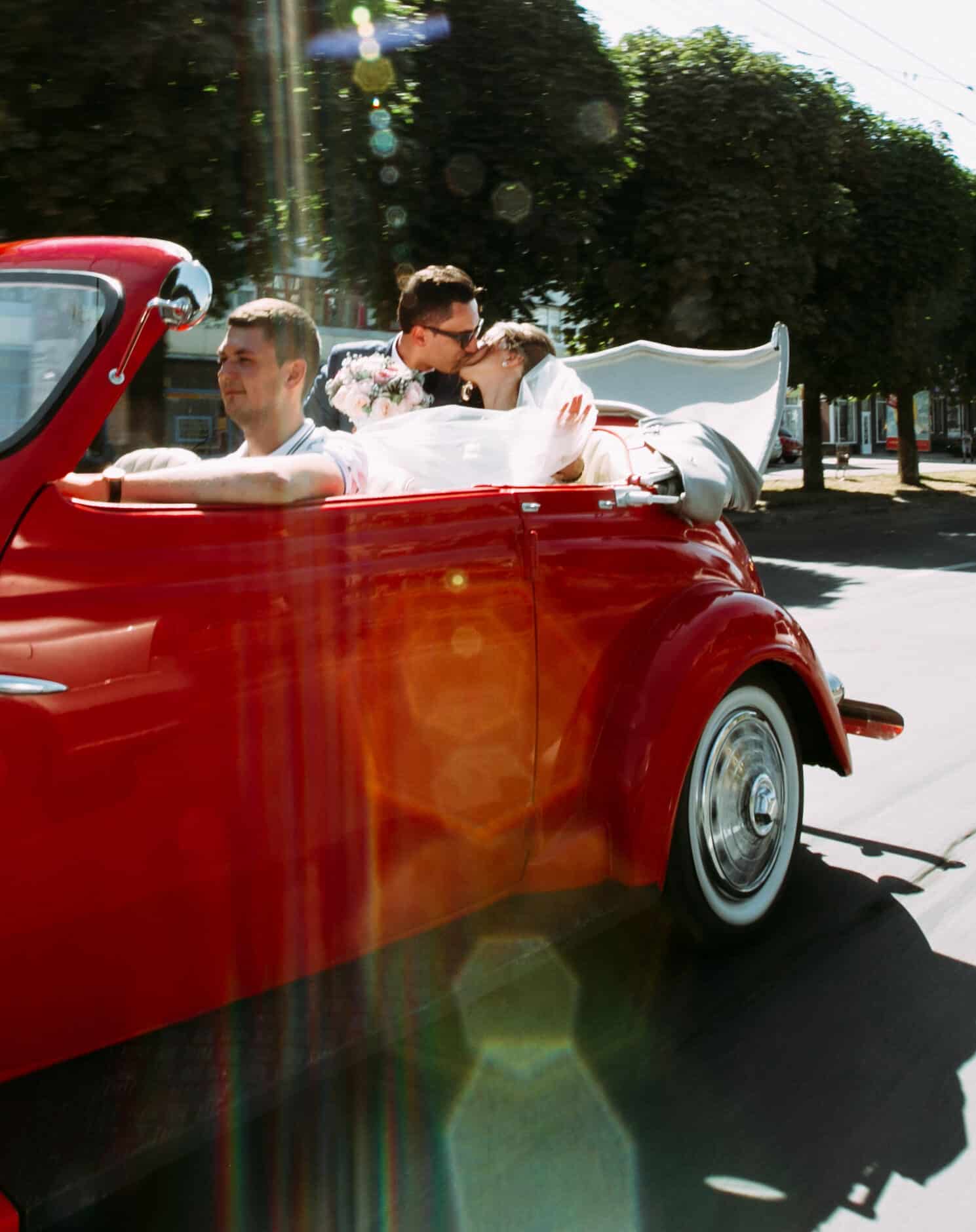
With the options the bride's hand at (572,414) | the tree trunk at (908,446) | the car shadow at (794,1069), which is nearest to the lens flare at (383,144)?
the bride's hand at (572,414)

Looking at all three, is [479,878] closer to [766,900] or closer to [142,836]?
[142,836]

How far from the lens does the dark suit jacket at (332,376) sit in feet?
14.1

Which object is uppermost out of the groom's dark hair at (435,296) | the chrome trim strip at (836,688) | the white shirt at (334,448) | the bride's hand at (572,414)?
the groom's dark hair at (435,296)

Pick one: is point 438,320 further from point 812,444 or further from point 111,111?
point 812,444

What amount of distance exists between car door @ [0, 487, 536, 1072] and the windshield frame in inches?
4.4

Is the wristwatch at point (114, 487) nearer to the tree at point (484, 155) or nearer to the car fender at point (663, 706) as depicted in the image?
the car fender at point (663, 706)

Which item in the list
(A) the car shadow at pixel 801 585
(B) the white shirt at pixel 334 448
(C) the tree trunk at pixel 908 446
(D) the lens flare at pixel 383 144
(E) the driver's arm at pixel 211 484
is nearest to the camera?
(E) the driver's arm at pixel 211 484

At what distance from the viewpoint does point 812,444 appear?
86.6 feet

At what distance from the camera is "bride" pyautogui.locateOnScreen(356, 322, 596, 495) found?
3107 millimetres

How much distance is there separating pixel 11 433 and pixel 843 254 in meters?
21.9

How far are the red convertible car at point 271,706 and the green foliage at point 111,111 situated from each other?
25.3 ft

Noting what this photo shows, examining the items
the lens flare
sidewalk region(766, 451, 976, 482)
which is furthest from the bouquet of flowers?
sidewalk region(766, 451, 976, 482)

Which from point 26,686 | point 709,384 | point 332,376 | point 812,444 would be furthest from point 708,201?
point 26,686

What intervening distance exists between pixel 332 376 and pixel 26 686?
258 cm
